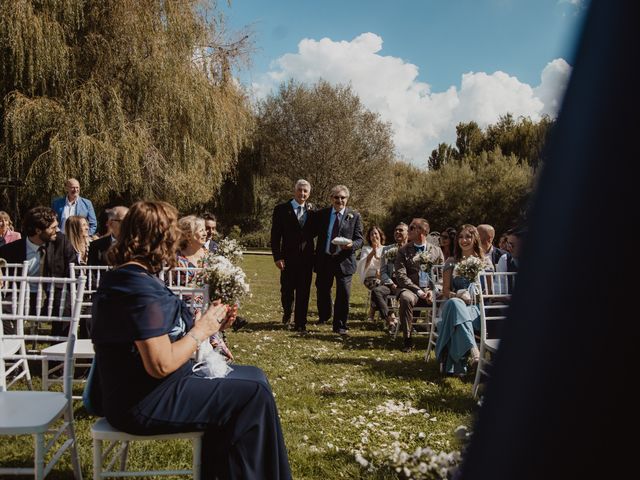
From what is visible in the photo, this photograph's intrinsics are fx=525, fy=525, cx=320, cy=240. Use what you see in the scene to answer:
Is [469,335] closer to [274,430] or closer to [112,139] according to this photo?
[274,430]

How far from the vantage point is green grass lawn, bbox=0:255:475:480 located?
12.6 feet

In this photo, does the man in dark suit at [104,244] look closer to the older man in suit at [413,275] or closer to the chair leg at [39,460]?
the chair leg at [39,460]

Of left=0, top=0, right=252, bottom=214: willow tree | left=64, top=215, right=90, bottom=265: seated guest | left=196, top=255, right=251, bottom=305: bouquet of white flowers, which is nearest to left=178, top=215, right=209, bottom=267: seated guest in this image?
left=64, top=215, right=90, bottom=265: seated guest

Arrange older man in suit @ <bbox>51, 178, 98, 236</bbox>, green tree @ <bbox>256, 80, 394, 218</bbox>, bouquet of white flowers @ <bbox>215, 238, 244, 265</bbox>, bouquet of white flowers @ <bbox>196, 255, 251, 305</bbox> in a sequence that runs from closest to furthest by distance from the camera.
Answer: bouquet of white flowers @ <bbox>196, 255, 251, 305</bbox>, bouquet of white flowers @ <bbox>215, 238, 244, 265</bbox>, older man in suit @ <bbox>51, 178, 98, 236</bbox>, green tree @ <bbox>256, 80, 394, 218</bbox>

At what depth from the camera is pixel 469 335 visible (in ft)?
20.7

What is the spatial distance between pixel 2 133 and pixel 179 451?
11.0m

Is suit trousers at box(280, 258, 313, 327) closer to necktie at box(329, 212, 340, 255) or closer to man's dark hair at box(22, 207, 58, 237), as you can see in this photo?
necktie at box(329, 212, 340, 255)

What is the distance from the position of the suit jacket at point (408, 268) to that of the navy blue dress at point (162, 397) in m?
5.81

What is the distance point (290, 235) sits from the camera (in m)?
9.40

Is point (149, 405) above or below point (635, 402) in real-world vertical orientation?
below

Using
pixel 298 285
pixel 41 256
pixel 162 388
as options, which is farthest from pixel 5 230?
pixel 162 388

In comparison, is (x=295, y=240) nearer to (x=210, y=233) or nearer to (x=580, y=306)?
(x=210, y=233)

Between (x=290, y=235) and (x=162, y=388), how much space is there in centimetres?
670

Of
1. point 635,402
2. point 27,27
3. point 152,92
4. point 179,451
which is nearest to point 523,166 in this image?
point 152,92
